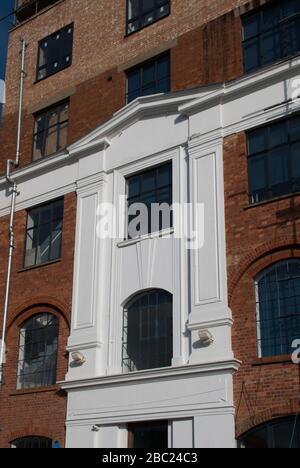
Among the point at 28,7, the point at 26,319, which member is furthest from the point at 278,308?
A: the point at 28,7

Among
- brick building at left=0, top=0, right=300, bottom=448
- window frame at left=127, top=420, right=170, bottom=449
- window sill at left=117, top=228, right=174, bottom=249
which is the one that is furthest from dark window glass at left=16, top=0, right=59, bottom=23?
window frame at left=127, top=420, right=170, bottom=449

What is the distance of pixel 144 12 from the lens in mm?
21297

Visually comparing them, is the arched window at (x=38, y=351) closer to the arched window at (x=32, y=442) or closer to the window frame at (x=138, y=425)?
the arched window at (x=32, y=442)

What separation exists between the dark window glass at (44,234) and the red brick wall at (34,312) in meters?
0.24

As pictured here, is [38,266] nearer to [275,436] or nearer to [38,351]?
[38,351]

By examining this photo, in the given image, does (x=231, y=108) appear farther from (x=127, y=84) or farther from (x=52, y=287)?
(x=52, y=287)

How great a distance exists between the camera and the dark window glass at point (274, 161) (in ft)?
52.0

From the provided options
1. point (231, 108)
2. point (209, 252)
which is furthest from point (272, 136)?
→ point (209, 252)

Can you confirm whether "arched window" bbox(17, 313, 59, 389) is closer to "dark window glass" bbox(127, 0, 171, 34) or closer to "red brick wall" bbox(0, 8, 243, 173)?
"red brick wall" bbox(0, 8, 243, 173)

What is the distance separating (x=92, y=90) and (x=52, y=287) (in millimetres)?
6439

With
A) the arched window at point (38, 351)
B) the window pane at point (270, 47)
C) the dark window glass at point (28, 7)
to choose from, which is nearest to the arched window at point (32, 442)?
the arched window at point (38, 351)

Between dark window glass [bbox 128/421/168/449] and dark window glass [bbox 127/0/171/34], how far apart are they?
11.8m

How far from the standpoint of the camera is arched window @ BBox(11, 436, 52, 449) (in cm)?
1745

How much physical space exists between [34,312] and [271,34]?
389 inches
